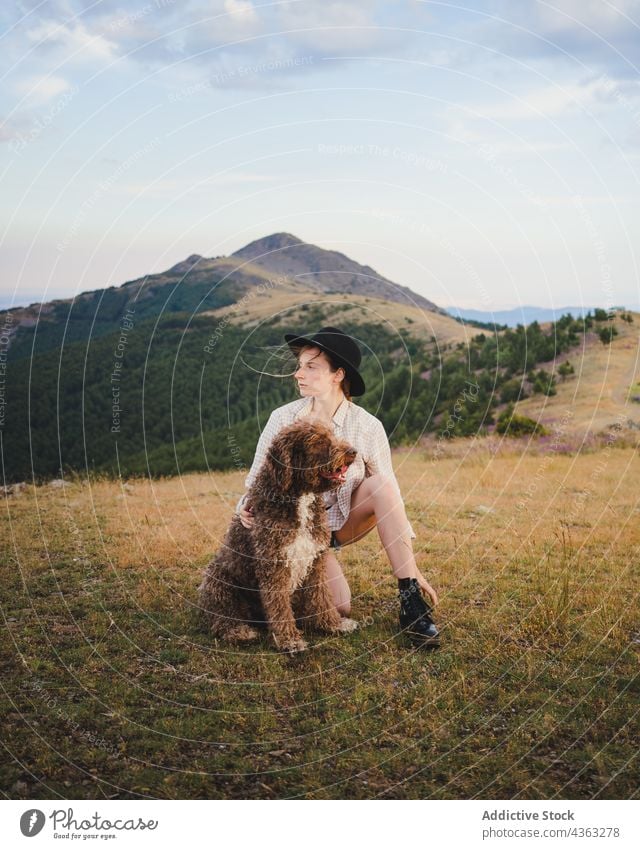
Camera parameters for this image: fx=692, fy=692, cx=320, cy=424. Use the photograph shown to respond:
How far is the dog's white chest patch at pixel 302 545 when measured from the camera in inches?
233

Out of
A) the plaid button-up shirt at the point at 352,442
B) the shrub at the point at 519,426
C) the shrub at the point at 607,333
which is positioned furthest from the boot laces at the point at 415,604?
the shrub at the point at 607,333

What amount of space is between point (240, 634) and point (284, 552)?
104cm

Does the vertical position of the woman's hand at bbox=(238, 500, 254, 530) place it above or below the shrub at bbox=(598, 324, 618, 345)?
below

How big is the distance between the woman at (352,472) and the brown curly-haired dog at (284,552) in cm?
33

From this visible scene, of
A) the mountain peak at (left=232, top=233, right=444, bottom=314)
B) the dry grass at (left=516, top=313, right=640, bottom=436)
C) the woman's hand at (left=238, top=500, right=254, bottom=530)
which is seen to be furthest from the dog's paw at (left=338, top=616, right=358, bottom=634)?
the mountain peak at (left=232, top=233, right=444, bottom=314)

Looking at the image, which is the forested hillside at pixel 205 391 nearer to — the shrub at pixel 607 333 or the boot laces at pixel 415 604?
the shrub at pixel 607 333

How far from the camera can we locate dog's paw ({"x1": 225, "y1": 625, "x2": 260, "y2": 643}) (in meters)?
6.34

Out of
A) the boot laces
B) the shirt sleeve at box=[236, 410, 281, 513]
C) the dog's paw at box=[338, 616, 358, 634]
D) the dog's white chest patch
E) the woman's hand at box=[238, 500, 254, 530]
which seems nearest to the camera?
the dog's white chest patch

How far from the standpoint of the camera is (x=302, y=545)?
5969 mm

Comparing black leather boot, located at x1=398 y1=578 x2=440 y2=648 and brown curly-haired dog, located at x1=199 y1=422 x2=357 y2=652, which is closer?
brown curly-haired dog, located at x1=199 y1=422 x2=357 y2=652

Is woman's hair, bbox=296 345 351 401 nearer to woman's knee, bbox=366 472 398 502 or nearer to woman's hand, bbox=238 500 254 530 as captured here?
woman's knee, bbox=366 472 398 502
